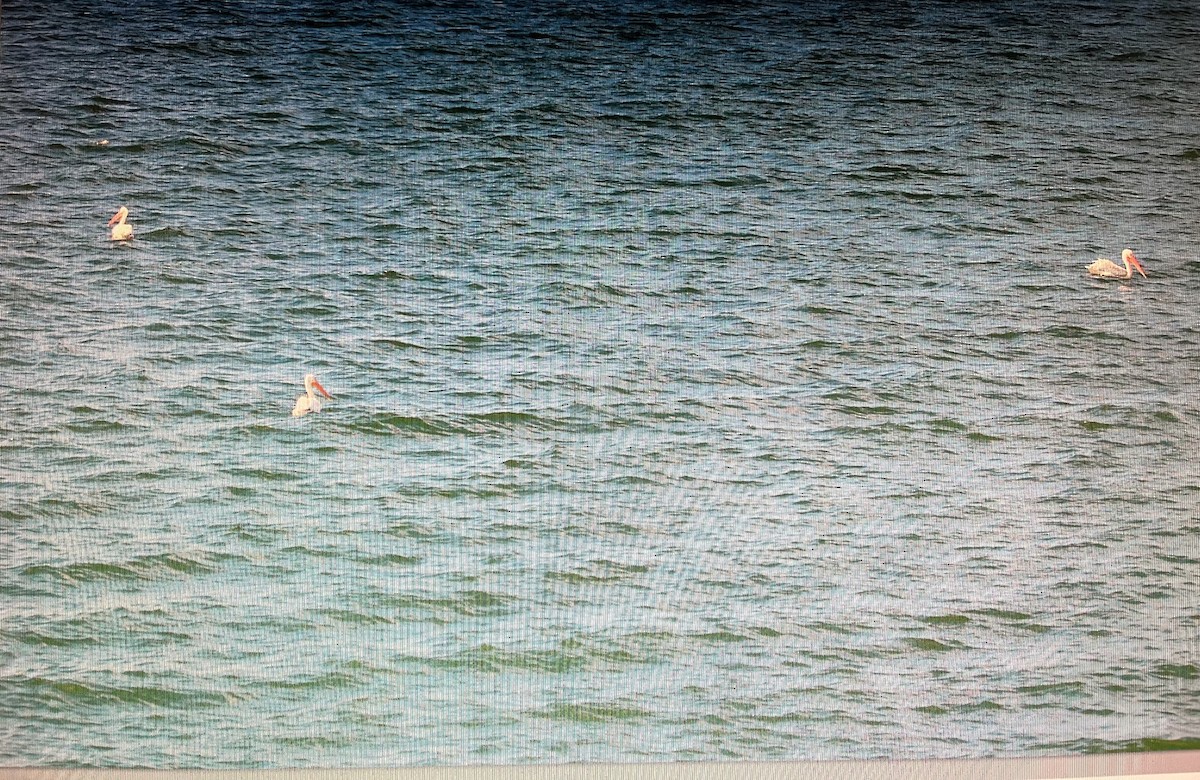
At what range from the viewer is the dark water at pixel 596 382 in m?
2.45

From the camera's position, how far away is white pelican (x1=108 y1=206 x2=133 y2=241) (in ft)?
9.39

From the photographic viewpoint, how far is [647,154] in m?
2.99

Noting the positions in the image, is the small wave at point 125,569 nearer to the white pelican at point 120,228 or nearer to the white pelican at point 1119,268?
the white pelican at point 120,228

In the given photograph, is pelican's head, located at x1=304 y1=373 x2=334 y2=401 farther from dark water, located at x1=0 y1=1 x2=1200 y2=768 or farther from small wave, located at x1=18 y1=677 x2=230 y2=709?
small wave, located at x1=18 y1=677 x2=230 y2=709

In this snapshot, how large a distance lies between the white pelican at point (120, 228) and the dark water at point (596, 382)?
4cm

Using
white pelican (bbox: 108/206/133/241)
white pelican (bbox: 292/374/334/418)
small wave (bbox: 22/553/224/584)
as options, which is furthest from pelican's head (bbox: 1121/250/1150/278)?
white pelican (bbox: 108/206/133/241)

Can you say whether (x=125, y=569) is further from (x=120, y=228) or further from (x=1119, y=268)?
(x=1119, y=268)

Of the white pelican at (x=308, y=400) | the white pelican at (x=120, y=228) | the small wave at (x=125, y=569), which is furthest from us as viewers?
the white pelican at (x=120, y=228)

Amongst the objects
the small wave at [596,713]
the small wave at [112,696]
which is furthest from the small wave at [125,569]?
the small wave at [596,713]

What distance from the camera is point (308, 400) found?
2707 mm

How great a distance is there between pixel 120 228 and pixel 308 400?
0.65 m

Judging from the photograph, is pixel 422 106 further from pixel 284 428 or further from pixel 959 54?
pixel 959 54

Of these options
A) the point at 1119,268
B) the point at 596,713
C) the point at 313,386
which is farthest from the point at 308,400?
the point at 1119,268

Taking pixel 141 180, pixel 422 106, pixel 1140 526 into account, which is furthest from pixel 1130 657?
pixel 141 180
